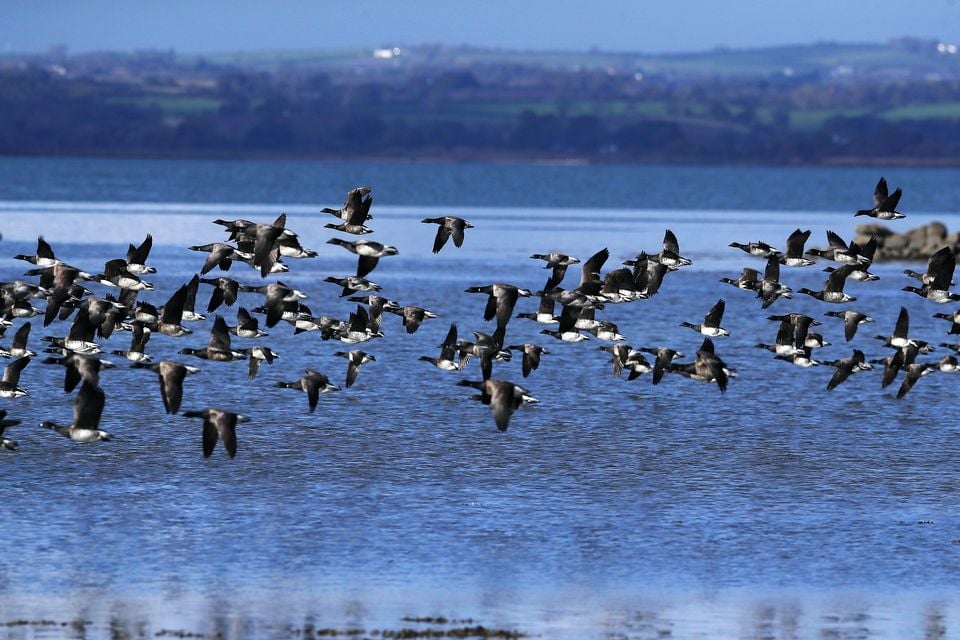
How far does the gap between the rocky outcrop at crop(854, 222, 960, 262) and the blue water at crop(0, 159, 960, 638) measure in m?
34.8

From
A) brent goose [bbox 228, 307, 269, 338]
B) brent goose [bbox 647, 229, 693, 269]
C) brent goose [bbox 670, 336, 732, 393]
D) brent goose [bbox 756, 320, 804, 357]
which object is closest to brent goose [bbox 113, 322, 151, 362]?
brent goose [bbox 228, 307, 269, 338]

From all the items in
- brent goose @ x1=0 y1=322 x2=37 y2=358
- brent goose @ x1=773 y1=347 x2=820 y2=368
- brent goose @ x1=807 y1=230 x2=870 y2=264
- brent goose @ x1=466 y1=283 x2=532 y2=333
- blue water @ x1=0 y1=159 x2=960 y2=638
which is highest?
brent goose @ x1=807 y1=230 x2=870 y2=264

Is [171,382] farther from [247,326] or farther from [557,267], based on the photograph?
[557,267]

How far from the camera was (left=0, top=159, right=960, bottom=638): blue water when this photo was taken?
22047 mm

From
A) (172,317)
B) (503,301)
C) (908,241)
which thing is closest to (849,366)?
(503,301)

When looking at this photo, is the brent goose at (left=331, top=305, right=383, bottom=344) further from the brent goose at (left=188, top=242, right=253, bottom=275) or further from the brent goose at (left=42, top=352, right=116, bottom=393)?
the brent goose at (left=42, top=352, right=116, bottom=393)

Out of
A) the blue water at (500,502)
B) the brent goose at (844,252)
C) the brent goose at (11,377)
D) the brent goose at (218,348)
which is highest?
the brent goose at (844,252)

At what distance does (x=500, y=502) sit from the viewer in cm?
2792

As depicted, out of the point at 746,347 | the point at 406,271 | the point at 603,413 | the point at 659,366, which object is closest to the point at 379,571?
the point at 659,366

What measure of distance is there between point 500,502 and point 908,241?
65062 millimetres

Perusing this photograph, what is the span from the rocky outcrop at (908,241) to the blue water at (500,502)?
34.8m

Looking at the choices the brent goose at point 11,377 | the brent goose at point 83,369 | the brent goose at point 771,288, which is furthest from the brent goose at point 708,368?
the brent goose at point 11,377

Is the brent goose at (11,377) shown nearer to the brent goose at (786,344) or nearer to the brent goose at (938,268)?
the brent goose at (786,344)

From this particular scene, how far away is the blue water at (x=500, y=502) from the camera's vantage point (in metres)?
22.0
